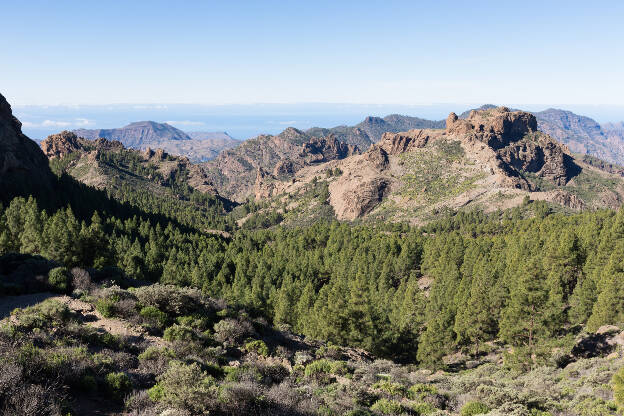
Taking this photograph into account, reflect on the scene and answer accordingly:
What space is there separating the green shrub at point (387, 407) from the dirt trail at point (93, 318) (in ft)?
36.7

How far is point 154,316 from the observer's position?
69.6ft

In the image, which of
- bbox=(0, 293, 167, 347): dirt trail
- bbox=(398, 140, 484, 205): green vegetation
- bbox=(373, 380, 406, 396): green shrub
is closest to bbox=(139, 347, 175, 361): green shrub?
bbox=(0, 293, 167, 347): dirt trail

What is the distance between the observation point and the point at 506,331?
3462cm

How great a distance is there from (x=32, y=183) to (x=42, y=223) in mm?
48172

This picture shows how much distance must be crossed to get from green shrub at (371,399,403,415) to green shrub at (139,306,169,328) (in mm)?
13422

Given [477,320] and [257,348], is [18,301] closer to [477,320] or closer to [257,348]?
[257,348]

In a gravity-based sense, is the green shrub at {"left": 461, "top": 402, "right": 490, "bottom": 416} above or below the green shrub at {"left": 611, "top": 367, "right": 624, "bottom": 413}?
below

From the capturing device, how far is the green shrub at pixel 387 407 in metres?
14.5

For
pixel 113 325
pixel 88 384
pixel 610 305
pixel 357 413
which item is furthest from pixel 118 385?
pixel 610 305

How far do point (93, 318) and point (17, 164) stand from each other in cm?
9599

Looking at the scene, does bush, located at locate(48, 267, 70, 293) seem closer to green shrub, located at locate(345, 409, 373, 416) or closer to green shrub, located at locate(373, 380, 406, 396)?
green shrub, located at locate(345, 409, 373, 416)

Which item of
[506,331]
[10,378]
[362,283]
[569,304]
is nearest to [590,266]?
[569,304]

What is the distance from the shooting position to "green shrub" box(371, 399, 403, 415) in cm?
1453

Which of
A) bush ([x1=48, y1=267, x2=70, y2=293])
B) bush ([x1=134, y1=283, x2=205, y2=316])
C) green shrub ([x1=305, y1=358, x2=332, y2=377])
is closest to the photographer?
green shrub ([x1=305, y1=358, x2=332, y2=377])
